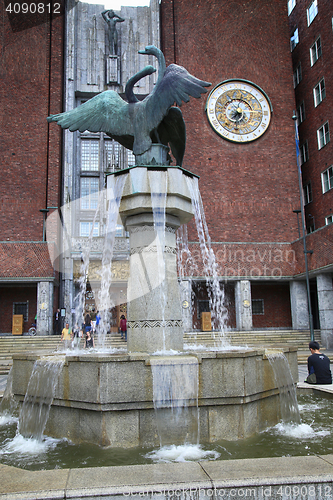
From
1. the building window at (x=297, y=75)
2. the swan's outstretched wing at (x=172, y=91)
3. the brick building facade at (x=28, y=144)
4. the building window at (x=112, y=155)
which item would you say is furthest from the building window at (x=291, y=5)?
the swan's outstretched wing at (x=172, y=91)

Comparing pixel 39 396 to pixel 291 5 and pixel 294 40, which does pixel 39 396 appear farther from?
pixel 291 5

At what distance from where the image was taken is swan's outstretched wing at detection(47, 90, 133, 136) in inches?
316

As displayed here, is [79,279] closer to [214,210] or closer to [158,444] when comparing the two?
[214,210]

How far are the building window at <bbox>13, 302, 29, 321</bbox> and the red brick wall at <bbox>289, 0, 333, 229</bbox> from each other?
66.1ft

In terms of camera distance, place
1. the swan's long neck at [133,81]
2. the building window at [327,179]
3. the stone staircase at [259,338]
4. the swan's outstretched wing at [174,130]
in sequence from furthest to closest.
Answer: the building window at [327,179] < the stone staircase at [259,338] < the swan's outstretched wing at [174,130] < the swan's long neck at [133,81]

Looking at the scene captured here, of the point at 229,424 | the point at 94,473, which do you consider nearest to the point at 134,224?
the point at 229,424

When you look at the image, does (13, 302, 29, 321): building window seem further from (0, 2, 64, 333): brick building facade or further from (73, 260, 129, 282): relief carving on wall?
(73, 260, 129, 282): relief carving on wall

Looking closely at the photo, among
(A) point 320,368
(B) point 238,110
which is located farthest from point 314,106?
(A) point 320,368

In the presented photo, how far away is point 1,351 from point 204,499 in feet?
63.3

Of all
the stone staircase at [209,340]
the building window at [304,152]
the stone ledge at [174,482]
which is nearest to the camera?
the stone ledge at [174,482]

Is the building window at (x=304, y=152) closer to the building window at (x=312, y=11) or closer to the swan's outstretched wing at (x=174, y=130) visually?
the building window at (x=312, y=11)

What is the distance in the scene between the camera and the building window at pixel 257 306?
2838 cm

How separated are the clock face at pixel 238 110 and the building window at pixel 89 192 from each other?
953cm

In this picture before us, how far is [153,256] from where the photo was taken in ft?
24.0
